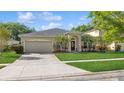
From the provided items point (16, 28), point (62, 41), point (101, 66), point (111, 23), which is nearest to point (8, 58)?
point (16, 28)

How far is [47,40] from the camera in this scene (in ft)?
113

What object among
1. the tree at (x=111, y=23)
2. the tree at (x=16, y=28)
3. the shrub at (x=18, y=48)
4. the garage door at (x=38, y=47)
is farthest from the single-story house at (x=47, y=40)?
the tree at (x=111, y=23)

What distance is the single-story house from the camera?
107 feet

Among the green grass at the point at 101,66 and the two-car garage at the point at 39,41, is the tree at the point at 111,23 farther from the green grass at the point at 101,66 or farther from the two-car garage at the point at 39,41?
the two-car garage at the point at 39,41

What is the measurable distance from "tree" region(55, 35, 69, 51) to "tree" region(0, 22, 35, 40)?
16.6 feet

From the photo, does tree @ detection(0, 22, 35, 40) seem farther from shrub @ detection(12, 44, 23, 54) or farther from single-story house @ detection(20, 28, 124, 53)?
shrub @ detection(12, 44, 23, 54)

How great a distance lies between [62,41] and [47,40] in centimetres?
192

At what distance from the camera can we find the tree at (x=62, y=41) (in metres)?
35.0

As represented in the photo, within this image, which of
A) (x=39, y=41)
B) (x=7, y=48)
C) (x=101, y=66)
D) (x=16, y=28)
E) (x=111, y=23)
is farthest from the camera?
(x=39, y=41)

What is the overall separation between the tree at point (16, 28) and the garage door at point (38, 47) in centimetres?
157

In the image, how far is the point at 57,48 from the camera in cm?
3484

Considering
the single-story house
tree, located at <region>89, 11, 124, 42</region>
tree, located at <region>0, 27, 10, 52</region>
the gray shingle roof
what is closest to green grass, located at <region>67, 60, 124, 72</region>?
tree, located at <region>89, 11, 124, 42</region>

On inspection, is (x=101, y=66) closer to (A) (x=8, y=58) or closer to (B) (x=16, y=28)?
(A) (x=8, y=58)
